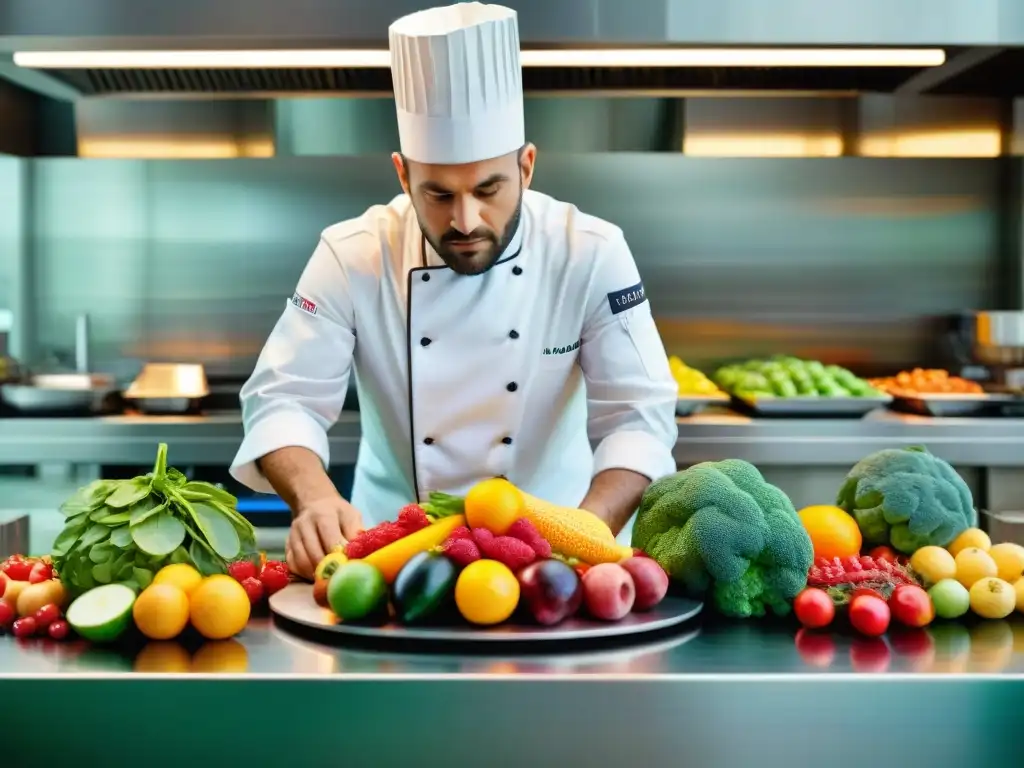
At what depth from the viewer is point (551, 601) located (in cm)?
148

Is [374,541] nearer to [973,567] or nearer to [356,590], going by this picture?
[356,590]

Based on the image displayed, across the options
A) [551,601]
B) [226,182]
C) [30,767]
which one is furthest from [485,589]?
[226,182]

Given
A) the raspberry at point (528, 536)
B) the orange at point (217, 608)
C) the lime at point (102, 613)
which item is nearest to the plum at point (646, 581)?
the raspberry at point (528, 536)

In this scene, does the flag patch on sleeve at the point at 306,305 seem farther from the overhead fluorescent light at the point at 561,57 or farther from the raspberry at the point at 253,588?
the overhead fluorescent light at the point at 561,57

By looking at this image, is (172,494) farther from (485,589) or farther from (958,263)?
(958,263)

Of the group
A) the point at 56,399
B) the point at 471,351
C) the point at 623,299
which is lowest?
the point at 56,399

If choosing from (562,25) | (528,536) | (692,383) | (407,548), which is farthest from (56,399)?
(528,536)

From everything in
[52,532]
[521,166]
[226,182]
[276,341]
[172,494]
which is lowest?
[52,532]

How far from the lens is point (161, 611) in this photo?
149cm

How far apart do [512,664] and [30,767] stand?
579mm

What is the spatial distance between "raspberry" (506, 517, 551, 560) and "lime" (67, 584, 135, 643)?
1.67 ft

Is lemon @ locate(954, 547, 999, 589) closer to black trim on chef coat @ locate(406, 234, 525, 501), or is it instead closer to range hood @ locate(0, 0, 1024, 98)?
black trim on chef coat @ locate(406, 234, 525, 501)

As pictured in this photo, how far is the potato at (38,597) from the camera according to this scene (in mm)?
1584

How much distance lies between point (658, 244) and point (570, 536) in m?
3.09
